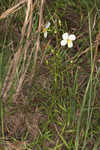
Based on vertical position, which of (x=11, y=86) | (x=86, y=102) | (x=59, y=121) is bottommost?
(x=59, y=121)

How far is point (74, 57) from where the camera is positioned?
187cm

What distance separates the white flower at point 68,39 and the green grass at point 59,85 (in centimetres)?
4

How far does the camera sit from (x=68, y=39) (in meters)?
1.82

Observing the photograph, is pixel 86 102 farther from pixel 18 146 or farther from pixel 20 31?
pixel 20 31

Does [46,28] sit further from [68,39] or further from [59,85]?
[59,85]

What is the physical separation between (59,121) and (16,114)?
281mm

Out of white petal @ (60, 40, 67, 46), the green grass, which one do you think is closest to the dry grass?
the green grass

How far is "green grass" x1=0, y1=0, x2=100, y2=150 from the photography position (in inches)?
68.9

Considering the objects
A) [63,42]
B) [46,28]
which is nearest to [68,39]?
[63,42]

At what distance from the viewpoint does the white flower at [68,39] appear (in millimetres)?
1801

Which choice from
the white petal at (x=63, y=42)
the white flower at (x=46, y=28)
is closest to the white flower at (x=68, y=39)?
the white petal at (x=63, y=42)

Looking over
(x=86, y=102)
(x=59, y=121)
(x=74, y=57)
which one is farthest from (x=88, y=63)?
(x=59, y=121)

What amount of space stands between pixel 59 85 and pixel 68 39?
0.97 feet

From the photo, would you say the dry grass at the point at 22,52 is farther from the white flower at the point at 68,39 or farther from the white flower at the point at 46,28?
the white flower at the point at 68,39
